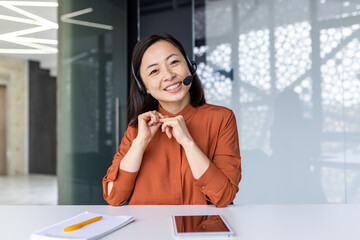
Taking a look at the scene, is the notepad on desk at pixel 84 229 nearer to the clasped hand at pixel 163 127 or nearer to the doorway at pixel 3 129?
the clasped hand at pixel 163 127

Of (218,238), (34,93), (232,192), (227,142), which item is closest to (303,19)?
(227,142)

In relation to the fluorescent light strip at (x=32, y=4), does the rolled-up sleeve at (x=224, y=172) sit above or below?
below

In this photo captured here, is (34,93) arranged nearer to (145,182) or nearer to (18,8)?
(18,8)

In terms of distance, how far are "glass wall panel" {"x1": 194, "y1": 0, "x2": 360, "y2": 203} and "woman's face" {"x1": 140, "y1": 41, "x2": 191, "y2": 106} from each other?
1808mm

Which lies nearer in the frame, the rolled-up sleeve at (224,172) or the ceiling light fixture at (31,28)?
the rolled-up sleeve at (224,172)

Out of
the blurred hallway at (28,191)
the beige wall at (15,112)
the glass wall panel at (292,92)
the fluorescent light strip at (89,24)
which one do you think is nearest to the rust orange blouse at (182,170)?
the glass wall panel at (292,92)

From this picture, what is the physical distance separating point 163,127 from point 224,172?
1.00ft

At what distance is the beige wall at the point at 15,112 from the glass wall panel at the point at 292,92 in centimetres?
765

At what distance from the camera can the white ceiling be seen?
3.59 m

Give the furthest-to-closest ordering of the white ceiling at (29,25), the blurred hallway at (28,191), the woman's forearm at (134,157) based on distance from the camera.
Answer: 1. the blurred hallway at (28,191)
2. the white ceiling at (29,25)
3. the woman's forearm at (134,157)

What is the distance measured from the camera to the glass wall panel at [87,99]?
3488 mm

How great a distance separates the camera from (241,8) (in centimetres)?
321

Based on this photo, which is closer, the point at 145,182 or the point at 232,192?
the point at 232,192

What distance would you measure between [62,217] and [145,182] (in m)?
0.44
